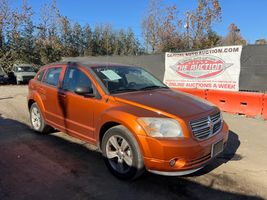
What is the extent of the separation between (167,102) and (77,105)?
1.62 metres

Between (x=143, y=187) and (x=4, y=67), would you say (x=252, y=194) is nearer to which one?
(x=143, y=187)

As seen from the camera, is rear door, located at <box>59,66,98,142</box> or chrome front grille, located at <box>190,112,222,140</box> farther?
rear door, located at <box>59,66,98,142</box>

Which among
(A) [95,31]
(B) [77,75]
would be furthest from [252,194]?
(A) [95,31]

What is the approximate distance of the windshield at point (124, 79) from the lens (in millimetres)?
4770

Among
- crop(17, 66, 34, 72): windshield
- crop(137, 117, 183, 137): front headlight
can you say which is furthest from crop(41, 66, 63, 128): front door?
crop(17, 66, 34, 72): windshield

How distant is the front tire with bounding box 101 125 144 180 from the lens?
3.87 metres

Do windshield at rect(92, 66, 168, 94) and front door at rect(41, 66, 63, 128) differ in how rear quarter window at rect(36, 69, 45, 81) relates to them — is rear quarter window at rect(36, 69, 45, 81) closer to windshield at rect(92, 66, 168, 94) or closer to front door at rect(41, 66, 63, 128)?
front door at rect(41, 66, 63, 128)

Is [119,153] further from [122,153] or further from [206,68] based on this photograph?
[206,68]

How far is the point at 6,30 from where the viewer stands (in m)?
26.5

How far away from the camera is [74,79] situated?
5.29m

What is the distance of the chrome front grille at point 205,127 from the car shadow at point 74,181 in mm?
704

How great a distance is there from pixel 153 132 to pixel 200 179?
112cm

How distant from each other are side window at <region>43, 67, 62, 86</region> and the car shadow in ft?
4.35

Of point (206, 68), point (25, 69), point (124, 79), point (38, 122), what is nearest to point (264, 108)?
point (206, 68)
